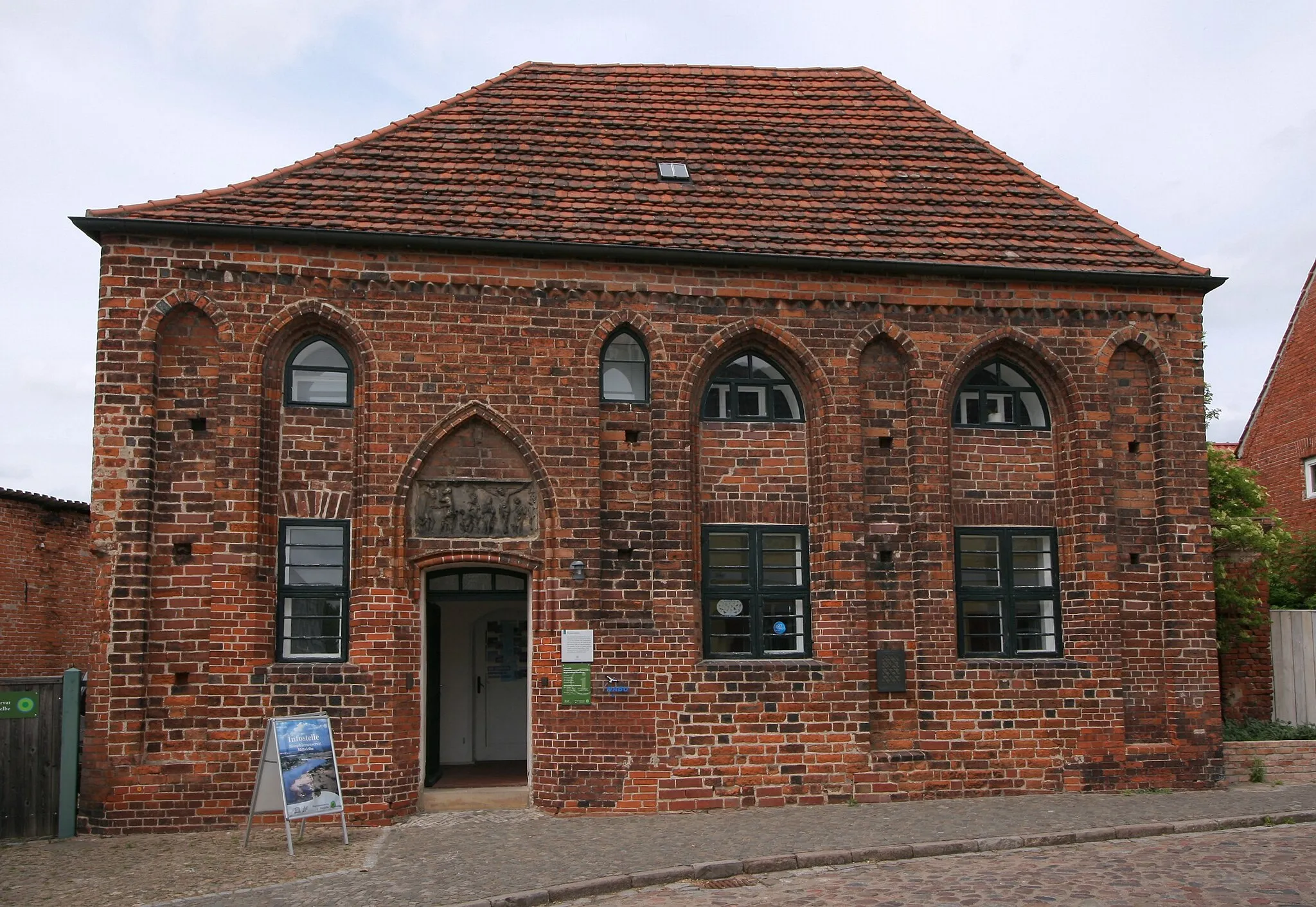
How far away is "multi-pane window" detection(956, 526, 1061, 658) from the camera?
14.0m

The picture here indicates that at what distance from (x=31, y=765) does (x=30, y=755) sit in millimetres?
98

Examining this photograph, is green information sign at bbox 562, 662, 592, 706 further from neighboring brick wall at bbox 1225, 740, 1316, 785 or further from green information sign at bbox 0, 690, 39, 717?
neighboring brick wall at bbox 1225, 740, 1316, 785

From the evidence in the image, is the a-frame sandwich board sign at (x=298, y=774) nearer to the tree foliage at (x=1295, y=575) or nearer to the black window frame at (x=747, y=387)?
the black window frame at (x=747, y=387)

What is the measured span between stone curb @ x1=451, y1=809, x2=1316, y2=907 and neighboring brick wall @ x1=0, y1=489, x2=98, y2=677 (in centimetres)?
1333

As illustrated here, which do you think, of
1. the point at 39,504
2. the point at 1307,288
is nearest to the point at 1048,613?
the point at 1307,288

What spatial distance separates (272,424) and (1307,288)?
20.6 metres

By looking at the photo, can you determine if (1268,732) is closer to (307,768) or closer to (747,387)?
(747,387)

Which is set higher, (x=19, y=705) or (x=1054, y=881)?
(x=19, y=705)

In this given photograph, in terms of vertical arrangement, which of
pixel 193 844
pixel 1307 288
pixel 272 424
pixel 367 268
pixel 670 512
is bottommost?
pixel 193 844

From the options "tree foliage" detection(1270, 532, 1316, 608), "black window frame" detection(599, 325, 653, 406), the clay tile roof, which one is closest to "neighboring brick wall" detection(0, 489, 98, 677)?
the clay tile roof

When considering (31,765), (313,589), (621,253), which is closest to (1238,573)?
(621,253)

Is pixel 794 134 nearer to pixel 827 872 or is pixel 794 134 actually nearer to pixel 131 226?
pixel 131 226

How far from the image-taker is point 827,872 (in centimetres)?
985

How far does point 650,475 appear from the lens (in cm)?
1332
